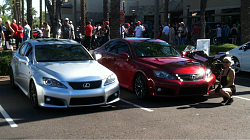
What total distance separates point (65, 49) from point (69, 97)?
215cm

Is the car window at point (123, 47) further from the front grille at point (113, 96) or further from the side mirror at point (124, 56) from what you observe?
the front grille at point (113, 96)

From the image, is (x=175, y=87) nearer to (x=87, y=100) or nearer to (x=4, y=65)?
(x=87, y=100)

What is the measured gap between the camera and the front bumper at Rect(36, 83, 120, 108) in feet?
21.5

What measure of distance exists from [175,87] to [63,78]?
2.59m

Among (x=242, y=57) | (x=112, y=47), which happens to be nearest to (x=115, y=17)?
(x=112, y=47)

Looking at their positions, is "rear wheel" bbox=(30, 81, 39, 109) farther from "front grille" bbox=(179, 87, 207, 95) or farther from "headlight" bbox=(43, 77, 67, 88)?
"front grille" bbox=(179, 87, 207, 95)

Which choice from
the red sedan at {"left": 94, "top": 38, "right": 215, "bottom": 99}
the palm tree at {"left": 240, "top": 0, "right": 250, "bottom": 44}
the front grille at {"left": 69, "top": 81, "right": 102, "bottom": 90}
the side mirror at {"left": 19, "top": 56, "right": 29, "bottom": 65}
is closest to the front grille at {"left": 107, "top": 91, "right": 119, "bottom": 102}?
the front grille at {"left": 69, "top": 81, "right": 102, "bottom": 90}

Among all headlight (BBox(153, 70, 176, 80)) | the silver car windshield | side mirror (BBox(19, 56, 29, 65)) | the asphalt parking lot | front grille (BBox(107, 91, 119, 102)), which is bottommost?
the asphalt parking lot

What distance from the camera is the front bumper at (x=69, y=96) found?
656 centimetres

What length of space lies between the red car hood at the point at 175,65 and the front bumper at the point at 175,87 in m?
0.28

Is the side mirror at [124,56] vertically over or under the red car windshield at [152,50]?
under

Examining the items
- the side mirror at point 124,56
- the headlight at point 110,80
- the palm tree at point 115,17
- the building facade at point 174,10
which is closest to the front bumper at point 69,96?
the headlight at point 110,80

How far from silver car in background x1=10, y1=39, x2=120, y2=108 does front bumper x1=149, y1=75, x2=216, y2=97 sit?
0.95 meters

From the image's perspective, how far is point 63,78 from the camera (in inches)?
263
